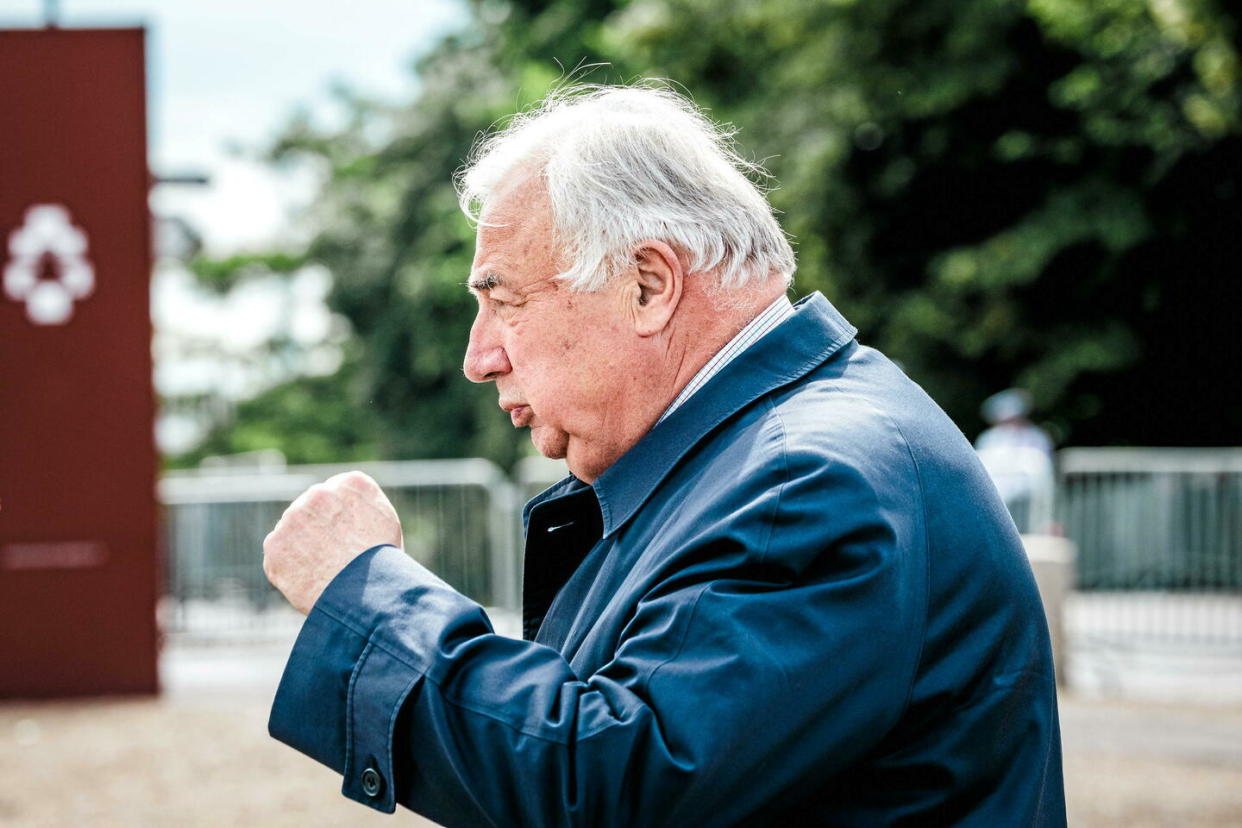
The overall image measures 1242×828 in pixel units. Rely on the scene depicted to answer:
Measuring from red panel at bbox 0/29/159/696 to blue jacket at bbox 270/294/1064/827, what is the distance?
8461mm

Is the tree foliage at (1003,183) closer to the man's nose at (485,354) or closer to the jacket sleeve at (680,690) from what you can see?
the man's nose at (485,354)

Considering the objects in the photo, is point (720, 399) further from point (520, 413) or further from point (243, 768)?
point (243, 768)

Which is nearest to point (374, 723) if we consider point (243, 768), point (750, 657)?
point (750, 657)

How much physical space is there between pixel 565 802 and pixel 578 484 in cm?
61

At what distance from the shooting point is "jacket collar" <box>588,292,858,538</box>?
173 centimetres

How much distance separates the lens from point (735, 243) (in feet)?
5.89

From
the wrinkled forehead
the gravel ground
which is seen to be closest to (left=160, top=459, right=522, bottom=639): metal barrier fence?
the gravel ground

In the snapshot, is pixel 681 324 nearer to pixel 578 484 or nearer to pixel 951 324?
pixel 578 484

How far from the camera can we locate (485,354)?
6.29ft

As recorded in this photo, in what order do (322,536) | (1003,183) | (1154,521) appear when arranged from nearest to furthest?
(322,536)
(1154,521)
(1003,183)

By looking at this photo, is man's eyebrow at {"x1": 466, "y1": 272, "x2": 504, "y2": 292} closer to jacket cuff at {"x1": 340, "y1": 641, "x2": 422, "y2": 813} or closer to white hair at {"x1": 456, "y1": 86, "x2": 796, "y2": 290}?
white hair at {"x1": 456, "y1": 86, "x2": 796, "y2": 290}

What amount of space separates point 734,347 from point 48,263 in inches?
345

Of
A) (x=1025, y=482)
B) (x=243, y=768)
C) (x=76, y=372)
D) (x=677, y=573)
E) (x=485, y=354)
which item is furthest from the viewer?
(x=1025, y=482)

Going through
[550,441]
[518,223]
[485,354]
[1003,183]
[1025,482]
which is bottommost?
[1025,482]
